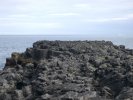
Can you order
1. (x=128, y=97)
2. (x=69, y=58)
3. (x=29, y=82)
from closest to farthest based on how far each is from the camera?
(x=128, y=97) → (x=29, y=82) → (x=69, y=58)

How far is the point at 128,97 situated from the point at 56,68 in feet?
35.9

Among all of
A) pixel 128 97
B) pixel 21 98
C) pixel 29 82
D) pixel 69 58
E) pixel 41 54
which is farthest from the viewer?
pixel 41 54

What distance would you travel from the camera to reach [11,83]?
3328cm

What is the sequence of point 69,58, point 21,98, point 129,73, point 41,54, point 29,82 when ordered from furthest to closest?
1. point 41,54
2. point 69,58
3. point 29,82
4. point 129,73
5. point 21,98

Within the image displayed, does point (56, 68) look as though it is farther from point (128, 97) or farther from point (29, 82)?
point (128, 97)

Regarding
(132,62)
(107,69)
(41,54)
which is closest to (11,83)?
(107,69)

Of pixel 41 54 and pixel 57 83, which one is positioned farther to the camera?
pixel 41 54

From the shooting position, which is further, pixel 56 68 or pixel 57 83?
pixel 56 68

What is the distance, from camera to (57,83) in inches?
1196

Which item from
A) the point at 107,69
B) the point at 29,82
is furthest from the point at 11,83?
the point at 107,69

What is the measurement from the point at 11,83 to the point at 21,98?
165 inches

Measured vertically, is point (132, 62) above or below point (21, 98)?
above

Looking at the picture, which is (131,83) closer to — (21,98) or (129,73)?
(129,73)

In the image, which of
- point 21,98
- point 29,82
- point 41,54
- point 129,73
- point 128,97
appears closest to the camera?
point 128,97
